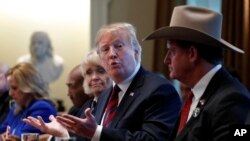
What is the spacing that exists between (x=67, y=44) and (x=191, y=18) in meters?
3.22

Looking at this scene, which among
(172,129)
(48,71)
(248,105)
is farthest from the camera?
(48,71)

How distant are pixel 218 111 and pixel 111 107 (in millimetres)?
804

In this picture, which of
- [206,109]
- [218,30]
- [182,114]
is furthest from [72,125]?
[218,30]

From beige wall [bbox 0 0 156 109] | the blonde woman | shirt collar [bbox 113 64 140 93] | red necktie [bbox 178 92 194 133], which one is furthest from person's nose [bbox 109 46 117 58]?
beige wall [bbox 0 0 156 109]

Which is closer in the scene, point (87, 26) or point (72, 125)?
point (72, 125)

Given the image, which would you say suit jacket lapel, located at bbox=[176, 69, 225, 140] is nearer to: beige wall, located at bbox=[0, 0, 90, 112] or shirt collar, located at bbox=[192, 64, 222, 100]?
shirt collar, located at bbox=[192, 64, 222, 100]

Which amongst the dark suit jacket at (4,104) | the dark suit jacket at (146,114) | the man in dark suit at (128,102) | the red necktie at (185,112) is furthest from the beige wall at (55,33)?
the red necktie at (185,112)

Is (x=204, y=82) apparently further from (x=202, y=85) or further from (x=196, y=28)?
(x=196, y=28)

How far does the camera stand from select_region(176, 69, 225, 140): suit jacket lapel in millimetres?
1867

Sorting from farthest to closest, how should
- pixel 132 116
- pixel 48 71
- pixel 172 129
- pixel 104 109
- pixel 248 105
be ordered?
pixel 48 71 → pixel 104 109 → pixel 132 116 → pixel 172 129 → pixel 248 105

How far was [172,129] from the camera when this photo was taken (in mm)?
2105

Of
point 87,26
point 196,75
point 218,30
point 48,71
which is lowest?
point 48,71

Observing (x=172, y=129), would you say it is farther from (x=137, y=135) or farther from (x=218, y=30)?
(x=218, y=30)

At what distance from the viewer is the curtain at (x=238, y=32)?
3.88m
